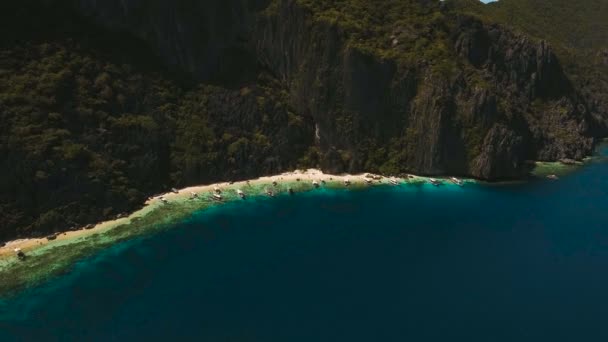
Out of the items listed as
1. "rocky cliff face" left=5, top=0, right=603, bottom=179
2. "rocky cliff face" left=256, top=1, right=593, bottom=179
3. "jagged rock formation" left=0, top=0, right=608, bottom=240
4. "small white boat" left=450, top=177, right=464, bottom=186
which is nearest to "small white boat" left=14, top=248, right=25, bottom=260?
"jagged rock formation" left=0, top=0, right=608, bottom=240

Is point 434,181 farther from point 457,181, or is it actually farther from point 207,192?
point 207,192

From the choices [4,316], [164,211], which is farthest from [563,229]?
[4,316]

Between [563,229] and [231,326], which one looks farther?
[563,229]

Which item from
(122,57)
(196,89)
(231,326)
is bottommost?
(231,326)

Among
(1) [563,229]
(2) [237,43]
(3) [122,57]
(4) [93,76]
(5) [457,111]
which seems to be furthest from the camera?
(2) [237,43]

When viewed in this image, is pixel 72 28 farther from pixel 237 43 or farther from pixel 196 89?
pixel 237 43

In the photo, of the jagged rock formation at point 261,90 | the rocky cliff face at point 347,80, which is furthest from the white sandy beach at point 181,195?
the rocky cliff face at point 347,80

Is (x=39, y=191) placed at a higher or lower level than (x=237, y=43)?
lower

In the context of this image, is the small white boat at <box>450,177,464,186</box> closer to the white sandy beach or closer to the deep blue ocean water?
the white sandy beach
